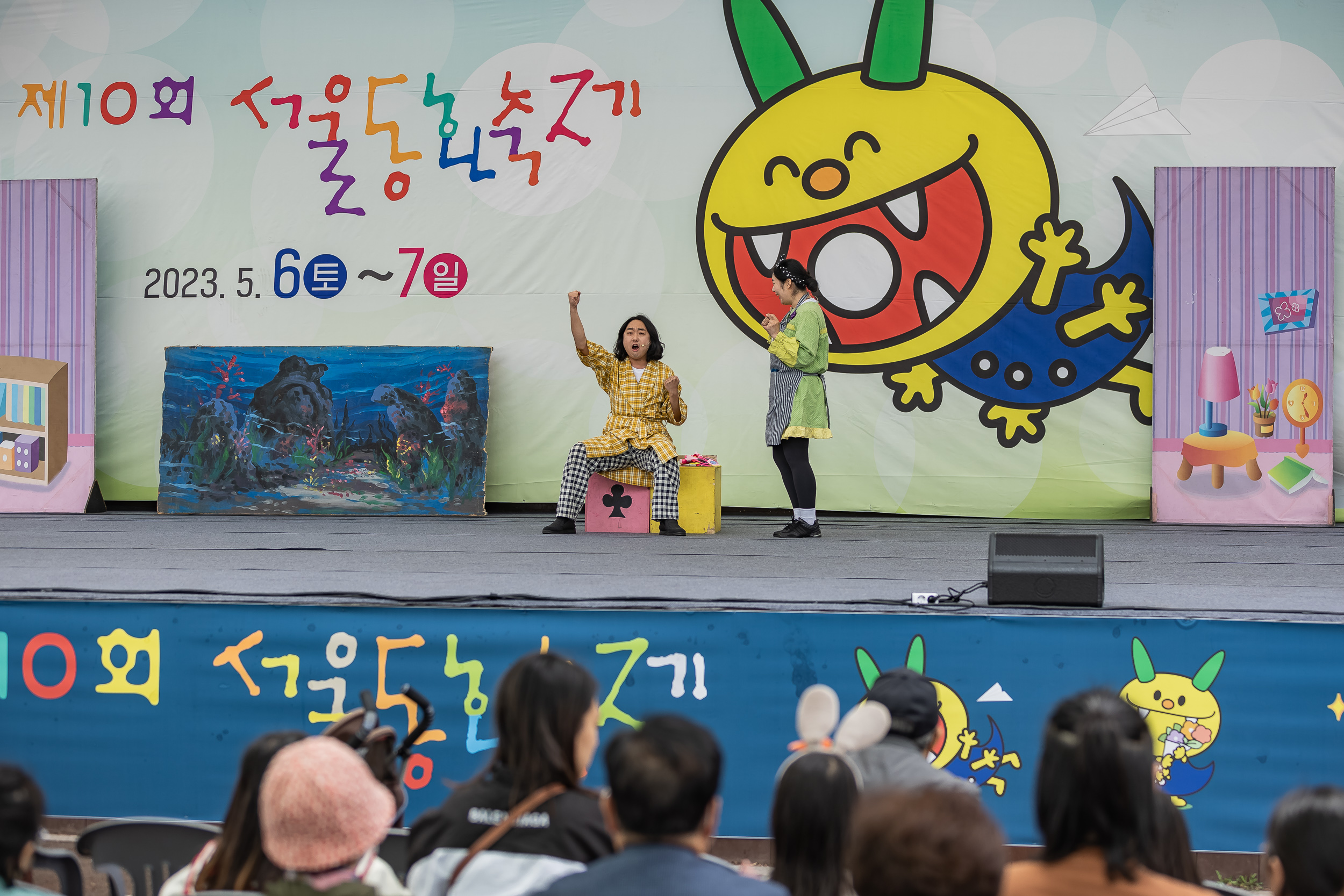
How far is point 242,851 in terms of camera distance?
149 centimetres

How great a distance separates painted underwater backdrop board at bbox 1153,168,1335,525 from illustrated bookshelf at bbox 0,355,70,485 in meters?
5.92

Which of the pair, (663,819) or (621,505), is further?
(621,505)

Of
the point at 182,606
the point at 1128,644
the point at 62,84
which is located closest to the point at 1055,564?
the point at 1128,644

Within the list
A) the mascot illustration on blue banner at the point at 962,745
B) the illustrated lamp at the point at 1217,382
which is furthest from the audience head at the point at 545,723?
the illustrated lamp at the point at 1217,382

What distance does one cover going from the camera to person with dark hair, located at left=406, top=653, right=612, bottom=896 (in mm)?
1480

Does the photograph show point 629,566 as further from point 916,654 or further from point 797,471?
point 797,471

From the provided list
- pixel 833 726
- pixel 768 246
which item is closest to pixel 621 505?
pixel 768 246

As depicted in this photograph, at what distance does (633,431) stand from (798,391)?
762 millimetres

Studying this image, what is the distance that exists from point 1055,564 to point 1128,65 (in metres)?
4.20

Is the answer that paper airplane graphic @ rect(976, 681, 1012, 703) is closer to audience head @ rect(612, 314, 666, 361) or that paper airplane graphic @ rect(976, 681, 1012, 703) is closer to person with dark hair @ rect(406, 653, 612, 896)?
person with dark hair @ rect(406, 653, 612, 896)

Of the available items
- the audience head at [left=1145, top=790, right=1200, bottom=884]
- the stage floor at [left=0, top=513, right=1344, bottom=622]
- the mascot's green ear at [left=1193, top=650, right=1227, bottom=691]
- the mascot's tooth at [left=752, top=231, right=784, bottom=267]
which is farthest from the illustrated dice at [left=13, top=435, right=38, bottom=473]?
the audience head at [left=1145, top=790, right=1200, bottom=884]

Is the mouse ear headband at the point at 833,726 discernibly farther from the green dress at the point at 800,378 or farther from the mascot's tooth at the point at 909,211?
the mascot's tooth at the point at 909,211

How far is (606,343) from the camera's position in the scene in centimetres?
640

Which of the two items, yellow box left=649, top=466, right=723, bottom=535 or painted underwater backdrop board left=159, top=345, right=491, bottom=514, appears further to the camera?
painted underwater backdrop board left=159, top=345, right=491, bottom=514
